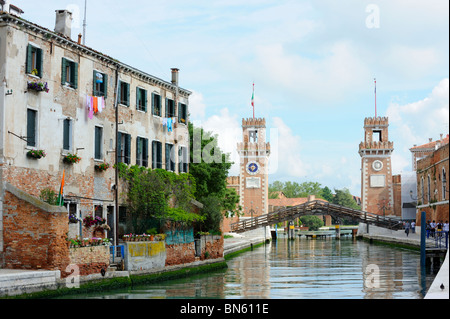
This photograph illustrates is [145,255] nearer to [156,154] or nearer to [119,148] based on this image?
[119,148]

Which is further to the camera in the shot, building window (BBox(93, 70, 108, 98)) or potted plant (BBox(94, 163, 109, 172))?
building window (BBox(93, 70, 108, 98))

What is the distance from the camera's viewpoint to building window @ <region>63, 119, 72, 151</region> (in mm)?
21391

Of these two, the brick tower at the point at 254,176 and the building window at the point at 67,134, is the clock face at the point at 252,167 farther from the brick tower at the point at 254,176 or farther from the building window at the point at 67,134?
the building window at the point at 67,134

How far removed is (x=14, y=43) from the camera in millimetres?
19047

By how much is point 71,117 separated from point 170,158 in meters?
7.26

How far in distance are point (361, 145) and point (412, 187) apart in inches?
284

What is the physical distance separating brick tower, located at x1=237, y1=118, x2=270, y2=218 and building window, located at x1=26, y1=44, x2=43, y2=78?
1977 inches

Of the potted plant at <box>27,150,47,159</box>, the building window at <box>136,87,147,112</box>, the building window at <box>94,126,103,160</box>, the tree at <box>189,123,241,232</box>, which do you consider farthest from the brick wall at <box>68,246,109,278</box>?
the tree at <box>189,123,241,232</box>

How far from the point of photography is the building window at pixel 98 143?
23205 millimetres

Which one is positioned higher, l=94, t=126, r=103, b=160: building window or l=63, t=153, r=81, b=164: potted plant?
l=94, t=126, r=103, b=160: building window

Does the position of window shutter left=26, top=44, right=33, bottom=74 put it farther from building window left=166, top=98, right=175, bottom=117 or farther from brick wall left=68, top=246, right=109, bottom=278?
building window left=166, top=98, right=175, bottom=117

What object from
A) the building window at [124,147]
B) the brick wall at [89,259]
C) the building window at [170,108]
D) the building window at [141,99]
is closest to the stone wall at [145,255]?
the brick wall at [89,259]
